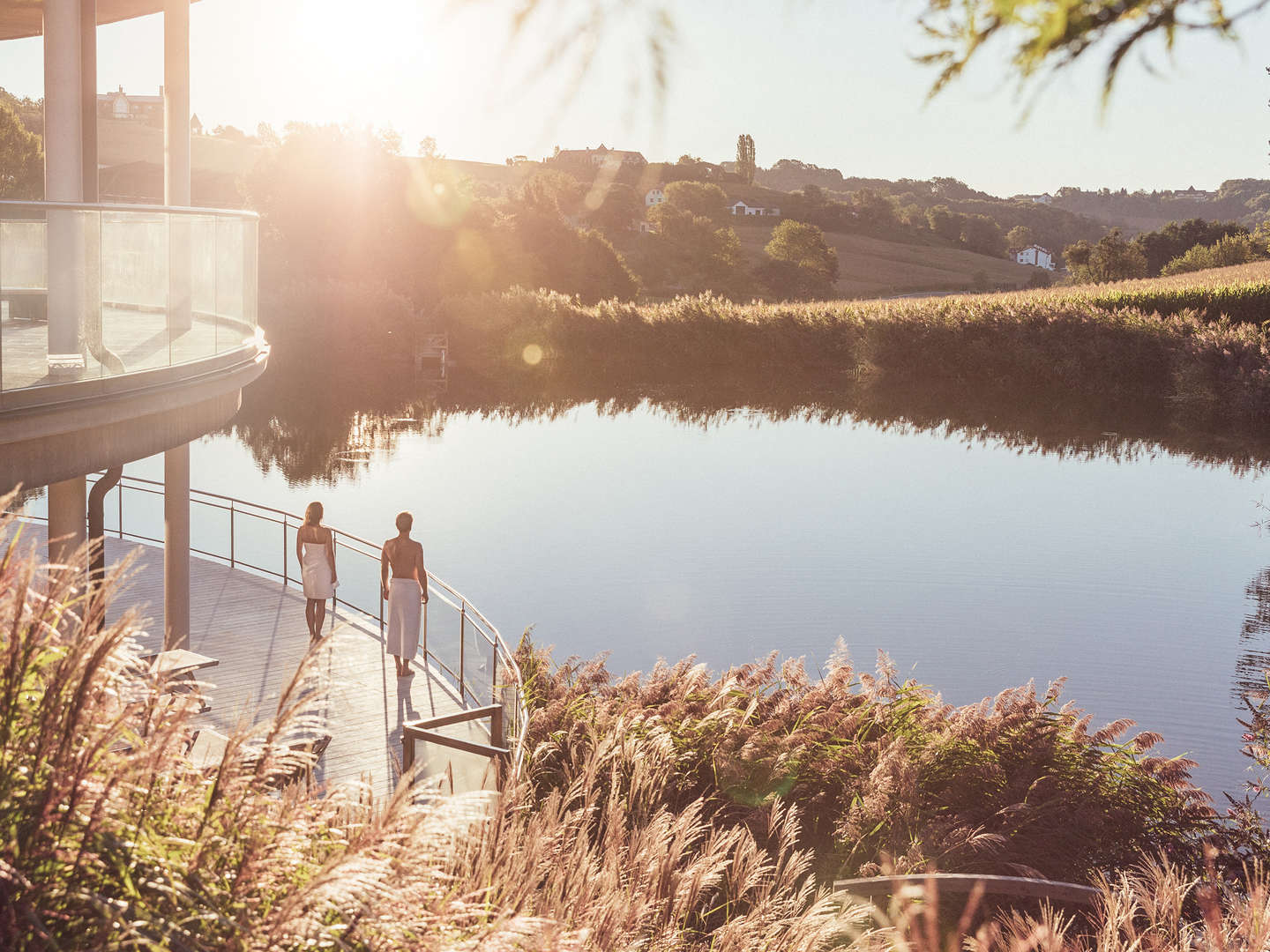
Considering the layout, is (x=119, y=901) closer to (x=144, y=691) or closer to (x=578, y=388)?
(x=144, y=691)

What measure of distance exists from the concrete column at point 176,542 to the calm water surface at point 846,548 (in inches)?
252

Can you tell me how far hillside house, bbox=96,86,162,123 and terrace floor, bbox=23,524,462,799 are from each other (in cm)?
10803

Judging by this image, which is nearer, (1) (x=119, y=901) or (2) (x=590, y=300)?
(1) (x=119, y=901)

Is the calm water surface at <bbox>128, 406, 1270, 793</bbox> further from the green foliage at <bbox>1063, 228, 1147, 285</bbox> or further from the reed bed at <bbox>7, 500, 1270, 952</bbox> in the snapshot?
the green foliage at <bbox>1063, 228, 1147, 285</bbox>

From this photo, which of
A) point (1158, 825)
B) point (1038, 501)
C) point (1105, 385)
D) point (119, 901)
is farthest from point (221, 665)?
point (1105, 385)

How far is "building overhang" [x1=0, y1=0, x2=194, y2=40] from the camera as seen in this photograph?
40.9 ft

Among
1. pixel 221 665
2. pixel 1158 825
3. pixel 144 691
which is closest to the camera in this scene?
pixel 144 691

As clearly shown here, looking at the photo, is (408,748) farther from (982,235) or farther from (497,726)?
(982,235)

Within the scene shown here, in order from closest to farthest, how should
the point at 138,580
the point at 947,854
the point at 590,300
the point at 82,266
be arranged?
the point at 82,266 < the point at 947,854 < the point at 138,580 < the point at 590,300

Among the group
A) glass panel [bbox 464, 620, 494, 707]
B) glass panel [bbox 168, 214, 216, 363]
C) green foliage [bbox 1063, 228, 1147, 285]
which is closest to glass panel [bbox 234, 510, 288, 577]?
glass panel [bbox 464, 620, 494, 707]

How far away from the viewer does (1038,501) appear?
30047mm

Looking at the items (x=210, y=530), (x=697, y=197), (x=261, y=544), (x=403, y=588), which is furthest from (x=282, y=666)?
(x=697, y=197)

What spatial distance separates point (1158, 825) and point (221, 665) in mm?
9258

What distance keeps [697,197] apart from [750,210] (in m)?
21.2
